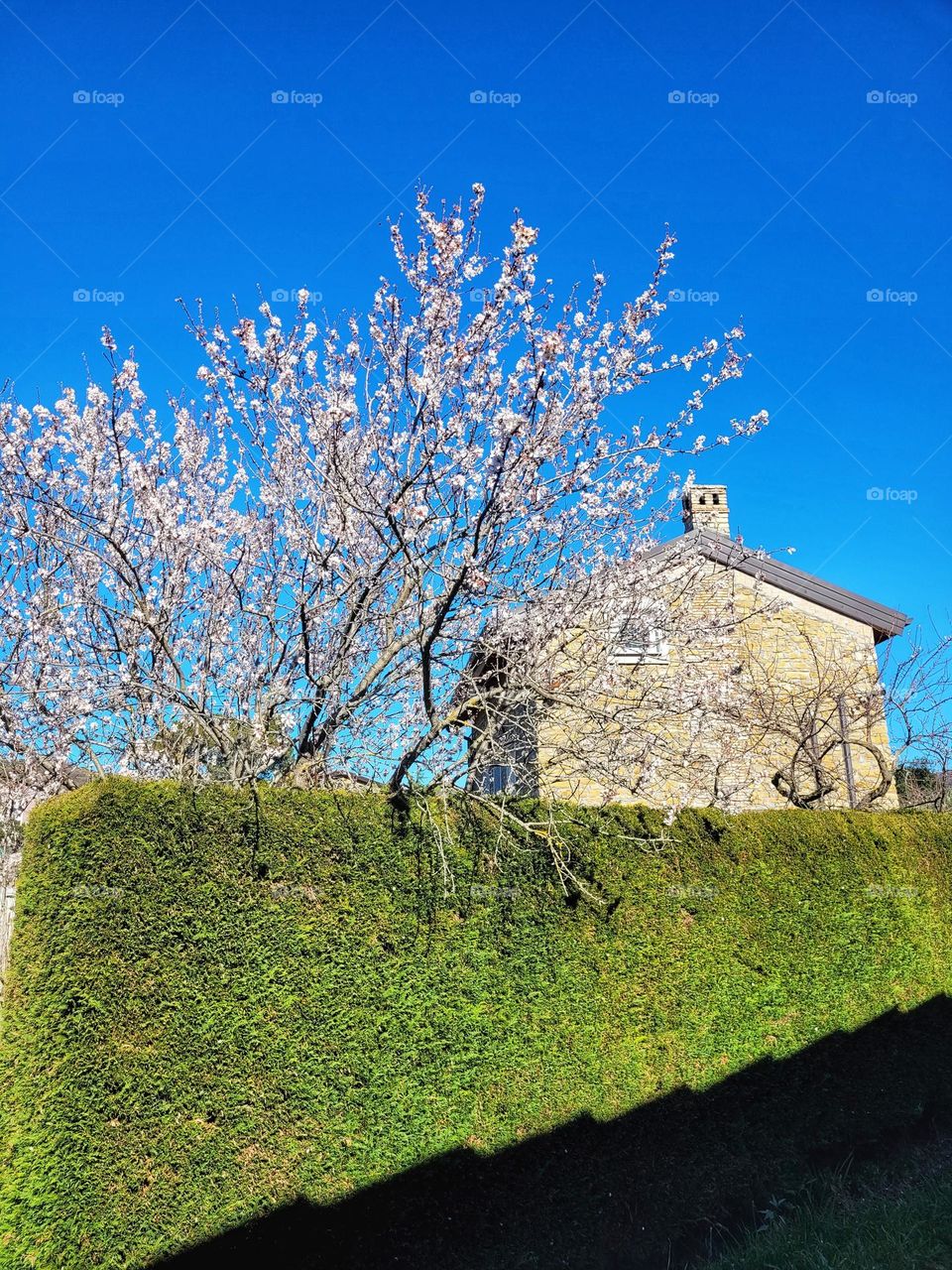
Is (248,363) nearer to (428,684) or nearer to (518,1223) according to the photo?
(428,684)

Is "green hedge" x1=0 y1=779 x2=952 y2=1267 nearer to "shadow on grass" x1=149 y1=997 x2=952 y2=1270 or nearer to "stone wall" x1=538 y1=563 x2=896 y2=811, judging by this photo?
"shadow on grass" x1=149 y1=997 x2=952 y2=1270

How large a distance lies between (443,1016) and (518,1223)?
1298 mm

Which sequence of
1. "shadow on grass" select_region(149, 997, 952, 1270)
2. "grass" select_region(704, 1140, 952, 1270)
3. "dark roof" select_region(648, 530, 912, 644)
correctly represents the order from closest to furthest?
1. "shadow on grass" select_region(149, 997, 952, 1270)
2. "grass" select_region(704, 1140, 952, 1270)
3. "dark roof" select_region(648, 530, 912, 644)

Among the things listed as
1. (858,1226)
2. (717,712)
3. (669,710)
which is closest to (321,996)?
(669,710)

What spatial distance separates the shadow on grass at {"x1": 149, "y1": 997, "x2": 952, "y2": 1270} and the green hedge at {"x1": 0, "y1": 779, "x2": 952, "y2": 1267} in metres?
0.13

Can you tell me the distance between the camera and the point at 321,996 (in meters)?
4.99

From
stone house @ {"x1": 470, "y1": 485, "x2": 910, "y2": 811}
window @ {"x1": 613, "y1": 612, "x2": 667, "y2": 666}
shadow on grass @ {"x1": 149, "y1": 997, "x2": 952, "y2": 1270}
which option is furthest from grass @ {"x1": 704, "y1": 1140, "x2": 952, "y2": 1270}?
window @ {"x1": 613, "y1": 612, "x2": 667, "y2": 666}

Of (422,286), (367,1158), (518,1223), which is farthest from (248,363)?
(518,1223)

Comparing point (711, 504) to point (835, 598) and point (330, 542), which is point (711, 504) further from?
point (330, 542)

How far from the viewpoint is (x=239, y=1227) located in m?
4.46

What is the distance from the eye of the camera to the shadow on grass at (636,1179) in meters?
4.71

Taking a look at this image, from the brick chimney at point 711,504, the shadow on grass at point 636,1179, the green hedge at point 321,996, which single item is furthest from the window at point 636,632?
the brick chimney at point 711,504

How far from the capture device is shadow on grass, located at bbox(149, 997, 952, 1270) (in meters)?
4.71

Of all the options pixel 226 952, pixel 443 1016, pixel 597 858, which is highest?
pixel 597 858
